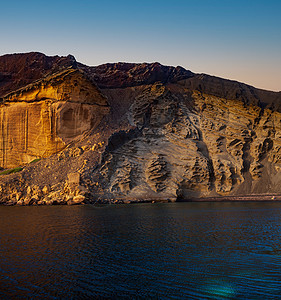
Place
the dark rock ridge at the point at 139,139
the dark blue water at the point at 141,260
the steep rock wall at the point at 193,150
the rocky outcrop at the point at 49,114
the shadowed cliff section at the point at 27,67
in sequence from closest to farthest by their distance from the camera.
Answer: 1. the dark blue water at the point at 141,260
2. the dark rock ridge at the point at 139,139
3. the steep rock wall at the point at 193,150
4. the rocky outcrop at the point at 49,114
5. the shadowed cliff section at the point at 27,67

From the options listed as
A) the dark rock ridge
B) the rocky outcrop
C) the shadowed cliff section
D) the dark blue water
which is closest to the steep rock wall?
the dark rock ridge

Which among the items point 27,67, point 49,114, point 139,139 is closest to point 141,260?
point 139,139

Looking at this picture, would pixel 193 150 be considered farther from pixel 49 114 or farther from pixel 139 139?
pixel 49 114

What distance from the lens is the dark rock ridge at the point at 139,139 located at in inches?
1565

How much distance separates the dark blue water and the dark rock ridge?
1815 cm

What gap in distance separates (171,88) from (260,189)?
797 inches

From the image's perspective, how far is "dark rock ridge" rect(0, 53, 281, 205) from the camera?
39750 mm

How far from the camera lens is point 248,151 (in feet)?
153

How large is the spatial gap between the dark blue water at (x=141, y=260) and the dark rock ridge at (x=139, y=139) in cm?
1815

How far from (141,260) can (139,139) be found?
33799 millimetres

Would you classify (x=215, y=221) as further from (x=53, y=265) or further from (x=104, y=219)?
(x=53, y=265)

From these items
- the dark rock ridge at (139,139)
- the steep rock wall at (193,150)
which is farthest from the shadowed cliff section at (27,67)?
the steep rock wall at (193,150)

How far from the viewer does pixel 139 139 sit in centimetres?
4612

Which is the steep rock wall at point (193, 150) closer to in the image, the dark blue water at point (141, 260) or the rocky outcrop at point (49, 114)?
the rocky outcrop at point (49, 114)
